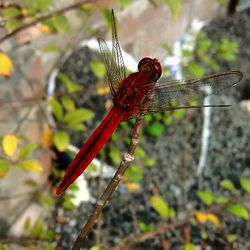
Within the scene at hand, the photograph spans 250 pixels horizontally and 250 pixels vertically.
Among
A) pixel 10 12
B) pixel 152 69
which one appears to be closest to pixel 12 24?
pixel 10 12

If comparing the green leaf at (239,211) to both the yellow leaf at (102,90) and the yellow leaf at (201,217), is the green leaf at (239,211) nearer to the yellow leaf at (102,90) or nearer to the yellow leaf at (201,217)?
the yellow leaf at (201,217)

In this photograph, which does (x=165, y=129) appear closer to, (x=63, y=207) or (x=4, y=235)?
(x=63, y=207)

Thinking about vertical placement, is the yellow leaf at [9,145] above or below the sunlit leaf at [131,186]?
below

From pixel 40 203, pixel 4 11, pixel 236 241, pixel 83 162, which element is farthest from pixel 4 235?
pixel 83 162

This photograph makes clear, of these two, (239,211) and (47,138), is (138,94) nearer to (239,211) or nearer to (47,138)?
(239,211)

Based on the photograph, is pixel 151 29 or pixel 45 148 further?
pixel 151 29

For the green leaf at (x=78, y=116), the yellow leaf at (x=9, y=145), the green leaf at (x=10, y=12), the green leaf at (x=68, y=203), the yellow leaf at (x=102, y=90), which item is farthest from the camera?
the yellow leaf at (x=102, y=90)

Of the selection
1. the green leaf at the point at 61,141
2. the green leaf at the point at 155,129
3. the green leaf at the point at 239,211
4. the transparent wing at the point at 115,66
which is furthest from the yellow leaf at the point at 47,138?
the transparent wing at the point at 115,66
